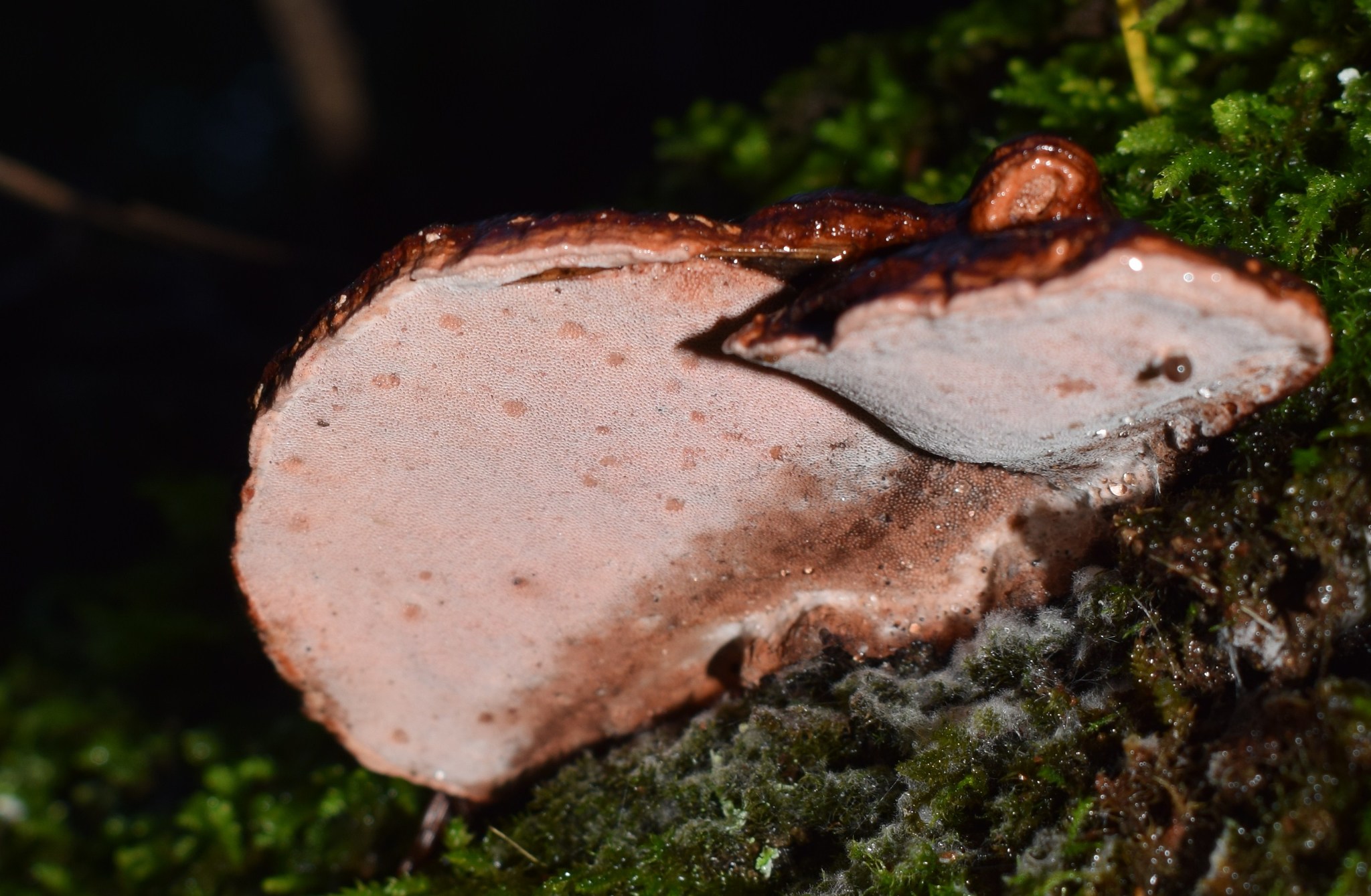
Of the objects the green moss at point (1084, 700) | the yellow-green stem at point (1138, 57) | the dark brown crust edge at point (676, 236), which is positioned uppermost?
the yellow-green stem at point (1138, 57)

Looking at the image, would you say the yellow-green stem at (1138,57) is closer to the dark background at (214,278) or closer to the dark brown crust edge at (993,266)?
the dark brown crust edge at (993,266)

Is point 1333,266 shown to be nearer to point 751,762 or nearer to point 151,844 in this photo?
point 751,762

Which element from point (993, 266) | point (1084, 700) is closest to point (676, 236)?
point (993, 266)

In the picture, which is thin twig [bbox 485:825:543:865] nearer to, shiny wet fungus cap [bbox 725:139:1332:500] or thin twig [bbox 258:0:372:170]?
shiny wet fungus cap [bbox 725:139:1332:500]

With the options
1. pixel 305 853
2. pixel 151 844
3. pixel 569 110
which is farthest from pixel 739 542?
pixel 569 110

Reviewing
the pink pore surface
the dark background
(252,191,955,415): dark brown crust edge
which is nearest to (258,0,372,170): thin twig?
the dark background

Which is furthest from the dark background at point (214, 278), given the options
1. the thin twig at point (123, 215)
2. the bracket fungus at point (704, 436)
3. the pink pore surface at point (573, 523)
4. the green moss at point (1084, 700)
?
the bracket fungus at point (704, 436)
